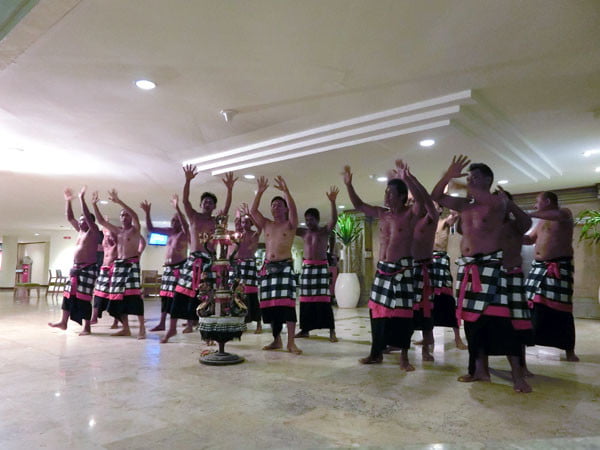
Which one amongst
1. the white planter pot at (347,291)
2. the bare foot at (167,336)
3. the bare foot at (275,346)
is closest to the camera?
the bare foot at (275,346)

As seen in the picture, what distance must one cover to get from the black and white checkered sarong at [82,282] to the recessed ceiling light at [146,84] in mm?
2715

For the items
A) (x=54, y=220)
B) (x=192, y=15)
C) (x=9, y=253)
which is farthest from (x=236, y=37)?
(x=9, y=253)

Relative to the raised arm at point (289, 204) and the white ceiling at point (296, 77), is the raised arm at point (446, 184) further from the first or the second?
the raised arm at point (289, 204)

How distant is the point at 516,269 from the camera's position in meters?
3.02

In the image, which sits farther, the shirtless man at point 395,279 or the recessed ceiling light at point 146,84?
the recessed ceiling light at point 146,84

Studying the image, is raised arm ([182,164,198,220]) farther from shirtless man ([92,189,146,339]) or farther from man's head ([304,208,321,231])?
man's head ([304,208,321,231])

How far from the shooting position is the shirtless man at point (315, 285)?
488cm

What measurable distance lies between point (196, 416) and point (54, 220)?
14.4 meters

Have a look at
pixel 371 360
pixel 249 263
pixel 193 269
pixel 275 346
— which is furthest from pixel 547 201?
pixel 249 263

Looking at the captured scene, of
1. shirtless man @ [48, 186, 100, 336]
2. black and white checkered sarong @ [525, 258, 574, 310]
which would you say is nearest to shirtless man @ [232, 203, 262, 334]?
shirtless man @ [48, 186, 100, 336]

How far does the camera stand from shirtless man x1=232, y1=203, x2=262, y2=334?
584cm

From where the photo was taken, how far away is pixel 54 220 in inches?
566

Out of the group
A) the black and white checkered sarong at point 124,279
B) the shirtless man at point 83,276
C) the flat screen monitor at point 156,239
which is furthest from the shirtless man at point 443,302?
the flat screen monitor at point 156,239

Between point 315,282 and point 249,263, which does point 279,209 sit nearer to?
point 315,282
